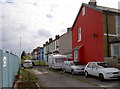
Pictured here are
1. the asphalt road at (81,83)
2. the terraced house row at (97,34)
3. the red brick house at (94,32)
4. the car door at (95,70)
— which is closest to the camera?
the asphalt road at (81,83)

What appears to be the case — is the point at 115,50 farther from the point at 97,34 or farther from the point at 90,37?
the point at 90,37

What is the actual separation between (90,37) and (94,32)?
3.86 ft

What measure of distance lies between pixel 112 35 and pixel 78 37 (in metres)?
7.37

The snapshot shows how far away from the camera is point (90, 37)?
22.1m

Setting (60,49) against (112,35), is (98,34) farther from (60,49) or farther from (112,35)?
(60,49)

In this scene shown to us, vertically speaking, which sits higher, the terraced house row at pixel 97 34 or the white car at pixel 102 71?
the terraced house row at pixel 97 34

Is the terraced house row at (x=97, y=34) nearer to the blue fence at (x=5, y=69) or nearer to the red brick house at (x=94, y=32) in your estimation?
the red brick house at (x=94, y=32)

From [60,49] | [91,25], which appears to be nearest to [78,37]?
[91,25]

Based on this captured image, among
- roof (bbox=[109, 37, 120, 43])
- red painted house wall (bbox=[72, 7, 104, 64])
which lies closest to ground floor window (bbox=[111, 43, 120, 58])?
roof (bbox=[109, 37, 120, 43])

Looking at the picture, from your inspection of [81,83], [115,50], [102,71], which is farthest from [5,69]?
[115,50]

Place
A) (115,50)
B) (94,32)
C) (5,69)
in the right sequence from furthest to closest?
(94,32), (115,50), (5,69)

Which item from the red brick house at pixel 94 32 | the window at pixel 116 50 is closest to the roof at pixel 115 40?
the red brick house at pixel 94 32

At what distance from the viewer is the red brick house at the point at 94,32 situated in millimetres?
19359

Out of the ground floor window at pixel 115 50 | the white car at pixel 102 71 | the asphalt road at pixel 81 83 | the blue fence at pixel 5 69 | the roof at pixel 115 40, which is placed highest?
the roof at pixel 115 40
